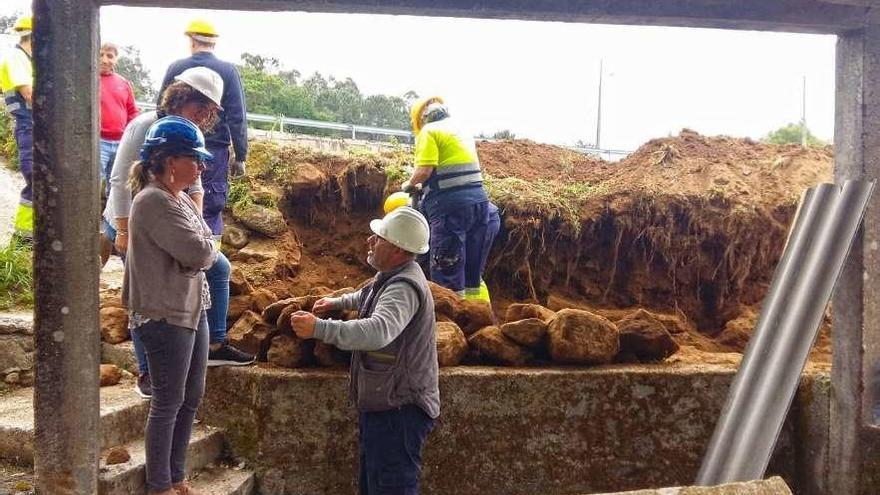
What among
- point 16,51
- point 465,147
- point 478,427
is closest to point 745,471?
point 478,427

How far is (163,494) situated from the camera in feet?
10.8

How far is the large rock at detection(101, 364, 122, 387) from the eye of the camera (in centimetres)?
430

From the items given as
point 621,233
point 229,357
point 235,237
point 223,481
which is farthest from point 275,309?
point 621,233

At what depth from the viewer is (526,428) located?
4.50 m

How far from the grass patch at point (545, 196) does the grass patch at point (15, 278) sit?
4.56m

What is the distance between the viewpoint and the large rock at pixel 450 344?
4.45 meters

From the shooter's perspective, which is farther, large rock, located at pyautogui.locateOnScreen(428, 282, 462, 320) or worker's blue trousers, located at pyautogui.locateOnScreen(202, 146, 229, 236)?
large rock, located at pyautogui.locateOnScreen(428, 282, 462, 320)

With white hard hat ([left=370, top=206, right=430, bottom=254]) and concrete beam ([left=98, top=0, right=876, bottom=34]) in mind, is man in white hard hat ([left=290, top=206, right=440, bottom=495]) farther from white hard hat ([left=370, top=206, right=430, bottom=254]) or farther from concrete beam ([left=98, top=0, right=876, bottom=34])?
concrete beam ([left=98, top=0, right=876, bottom=34])

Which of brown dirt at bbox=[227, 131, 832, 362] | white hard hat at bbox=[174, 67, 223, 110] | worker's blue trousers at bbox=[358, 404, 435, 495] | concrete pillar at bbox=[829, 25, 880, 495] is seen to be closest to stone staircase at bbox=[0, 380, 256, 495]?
worker's blue trousers at bbox=[358, 404, 435, 495]

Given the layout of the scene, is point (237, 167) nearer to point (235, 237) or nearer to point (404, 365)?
point (404, 365)

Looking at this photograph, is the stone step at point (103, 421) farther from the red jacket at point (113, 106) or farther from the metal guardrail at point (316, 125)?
the metal guardrail at point (316, 125)

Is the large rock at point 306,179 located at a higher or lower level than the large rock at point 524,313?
higher

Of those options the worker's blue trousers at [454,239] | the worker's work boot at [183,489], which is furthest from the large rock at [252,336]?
the worker's blue trousers at [454,239]

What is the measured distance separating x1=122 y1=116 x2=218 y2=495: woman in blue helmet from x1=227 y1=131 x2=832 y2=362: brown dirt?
4579mm
